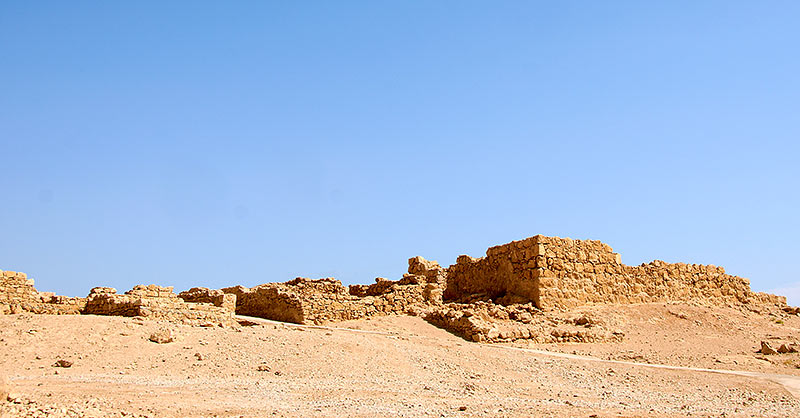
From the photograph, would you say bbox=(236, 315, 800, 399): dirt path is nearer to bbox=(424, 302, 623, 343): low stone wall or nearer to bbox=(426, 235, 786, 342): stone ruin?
bbox=(424, 302, 623, 343): low stone wall

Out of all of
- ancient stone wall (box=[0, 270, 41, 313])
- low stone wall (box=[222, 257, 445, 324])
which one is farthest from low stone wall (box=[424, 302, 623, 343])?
ancient stone wall (box=[0, 270, 41, 313])

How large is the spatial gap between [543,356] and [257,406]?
7.80 m

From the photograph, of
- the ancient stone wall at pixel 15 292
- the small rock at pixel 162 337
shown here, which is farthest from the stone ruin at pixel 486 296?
the small rock at pixel 162 337

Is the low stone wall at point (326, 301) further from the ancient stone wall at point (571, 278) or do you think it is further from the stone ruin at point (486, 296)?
the ancient stone wall at point (571, 278)

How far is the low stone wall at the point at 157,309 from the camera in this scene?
45.9 feet

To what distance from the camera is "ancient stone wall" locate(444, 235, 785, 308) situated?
64.8ft

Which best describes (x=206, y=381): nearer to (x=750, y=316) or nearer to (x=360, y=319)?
(x=360, y=319)

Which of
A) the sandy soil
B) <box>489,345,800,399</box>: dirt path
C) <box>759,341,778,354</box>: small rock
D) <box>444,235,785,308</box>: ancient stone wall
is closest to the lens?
the sandy soil

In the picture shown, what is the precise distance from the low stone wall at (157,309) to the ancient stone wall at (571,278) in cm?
901

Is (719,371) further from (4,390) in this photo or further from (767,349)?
(4,390)

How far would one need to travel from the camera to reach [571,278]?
20203 millimetres

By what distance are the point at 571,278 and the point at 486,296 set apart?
9.23 feet

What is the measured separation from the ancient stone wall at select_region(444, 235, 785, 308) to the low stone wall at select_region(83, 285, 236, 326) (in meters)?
9.01

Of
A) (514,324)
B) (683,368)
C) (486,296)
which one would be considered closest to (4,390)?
(683,368)
